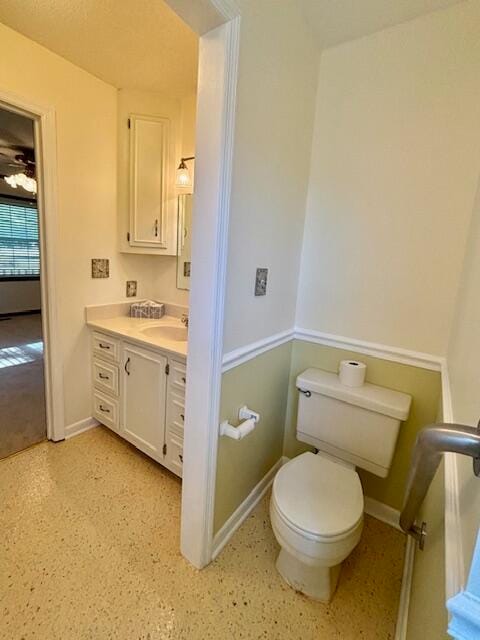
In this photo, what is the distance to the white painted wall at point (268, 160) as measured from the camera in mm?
1123

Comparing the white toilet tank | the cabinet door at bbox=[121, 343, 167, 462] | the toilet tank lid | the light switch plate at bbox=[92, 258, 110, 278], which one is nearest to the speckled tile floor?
the cabinet door at bbox=[121, 343, 167, 462]

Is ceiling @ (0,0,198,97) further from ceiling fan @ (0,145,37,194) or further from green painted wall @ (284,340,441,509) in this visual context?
ceiling fan @ (0,145,37,194)

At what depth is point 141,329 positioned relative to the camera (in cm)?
209

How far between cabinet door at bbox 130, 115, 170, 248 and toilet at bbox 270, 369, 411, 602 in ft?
4.92

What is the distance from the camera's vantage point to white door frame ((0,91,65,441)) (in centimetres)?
173

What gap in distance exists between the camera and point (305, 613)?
1225 millimetres

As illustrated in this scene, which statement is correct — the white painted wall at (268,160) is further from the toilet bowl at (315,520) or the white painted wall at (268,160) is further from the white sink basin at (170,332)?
the white sink basin at (170,332)

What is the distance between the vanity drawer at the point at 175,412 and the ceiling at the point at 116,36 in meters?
1.85

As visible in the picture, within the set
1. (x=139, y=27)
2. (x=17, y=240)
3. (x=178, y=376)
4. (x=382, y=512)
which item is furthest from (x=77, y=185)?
(x=17, y=240)

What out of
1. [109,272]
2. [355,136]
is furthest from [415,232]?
[109,272]

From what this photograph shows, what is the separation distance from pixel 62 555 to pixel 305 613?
3.57 feet

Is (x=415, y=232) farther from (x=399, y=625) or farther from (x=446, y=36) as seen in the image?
(x=399, y=625)

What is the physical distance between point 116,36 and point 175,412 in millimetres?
2006

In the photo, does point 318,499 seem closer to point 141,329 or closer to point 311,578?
point 311,578
